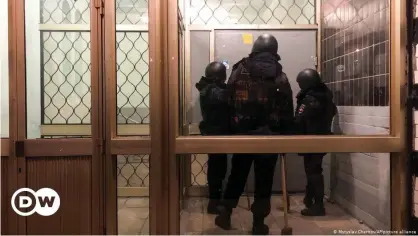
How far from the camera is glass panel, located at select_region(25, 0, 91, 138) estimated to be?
8.25ft

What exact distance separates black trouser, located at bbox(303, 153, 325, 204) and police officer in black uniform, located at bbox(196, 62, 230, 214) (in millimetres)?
622

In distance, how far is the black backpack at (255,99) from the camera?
8.68 feet

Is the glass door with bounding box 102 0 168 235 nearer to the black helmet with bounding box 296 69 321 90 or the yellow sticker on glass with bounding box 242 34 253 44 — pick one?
the yellow sticker on glass with bounding box 242 34 253 44

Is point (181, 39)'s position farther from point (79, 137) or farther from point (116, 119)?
point (79, 137)

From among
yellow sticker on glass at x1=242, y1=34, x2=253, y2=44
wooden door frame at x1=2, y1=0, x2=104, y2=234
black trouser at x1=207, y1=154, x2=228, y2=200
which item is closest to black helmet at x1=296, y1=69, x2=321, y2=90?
yellow sticker on glass at x1=242, y1=34, x2=253, y2=44

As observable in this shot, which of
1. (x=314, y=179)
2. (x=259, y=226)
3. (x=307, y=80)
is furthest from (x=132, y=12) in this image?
(x=314, y=179)

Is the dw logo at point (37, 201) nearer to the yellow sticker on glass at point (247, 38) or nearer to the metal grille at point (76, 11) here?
the metal grille at point (76, 11)

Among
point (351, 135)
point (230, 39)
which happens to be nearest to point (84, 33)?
point (230, 39)

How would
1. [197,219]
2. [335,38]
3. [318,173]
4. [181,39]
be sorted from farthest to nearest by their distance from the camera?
[335,38] → [318,173] → [197,219] → [181,39]

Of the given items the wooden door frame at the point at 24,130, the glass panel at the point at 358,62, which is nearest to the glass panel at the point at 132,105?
the wooden door frame at the point at 24,130

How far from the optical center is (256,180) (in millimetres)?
2748

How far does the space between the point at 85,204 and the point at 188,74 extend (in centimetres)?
106

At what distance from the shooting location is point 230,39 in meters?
2.98

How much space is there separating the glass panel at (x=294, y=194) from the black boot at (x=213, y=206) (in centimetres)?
2
